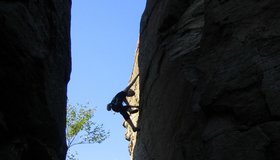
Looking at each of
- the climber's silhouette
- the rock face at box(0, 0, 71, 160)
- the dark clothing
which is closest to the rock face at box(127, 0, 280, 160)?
the climber's silhouette

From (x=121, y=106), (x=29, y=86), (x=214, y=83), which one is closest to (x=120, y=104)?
(x=121, y=106)

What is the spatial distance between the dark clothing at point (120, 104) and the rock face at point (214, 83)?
0.86 meters

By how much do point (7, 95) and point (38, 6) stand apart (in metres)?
3.19

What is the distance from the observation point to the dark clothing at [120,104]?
17.5m

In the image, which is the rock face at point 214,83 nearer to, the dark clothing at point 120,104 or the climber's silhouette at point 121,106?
the climber's silhouette at point 121,106

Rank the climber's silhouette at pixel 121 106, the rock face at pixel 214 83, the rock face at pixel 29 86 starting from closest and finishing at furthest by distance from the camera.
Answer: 1. the rock face at pixel 214 83
2. the rock face at pixel 29 86
3. the climber's silhouette at pixel 121 106

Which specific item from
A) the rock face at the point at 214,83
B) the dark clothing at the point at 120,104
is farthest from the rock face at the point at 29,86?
the dark clothing at the point at 120,104

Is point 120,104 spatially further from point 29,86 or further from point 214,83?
Answer: point 214,83

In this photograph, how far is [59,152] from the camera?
13055 mm

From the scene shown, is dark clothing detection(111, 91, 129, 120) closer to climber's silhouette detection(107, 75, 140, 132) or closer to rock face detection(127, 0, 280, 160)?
climber's silhouette detection(107, 75, 140, 132)

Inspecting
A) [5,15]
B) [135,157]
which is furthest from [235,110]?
[135,157]

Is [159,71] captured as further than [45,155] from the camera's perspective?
Yes

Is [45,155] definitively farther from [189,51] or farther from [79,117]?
[79,117]

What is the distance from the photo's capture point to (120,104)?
58.0 ft
